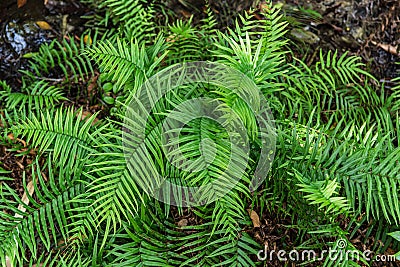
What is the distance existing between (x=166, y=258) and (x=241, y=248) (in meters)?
0.43

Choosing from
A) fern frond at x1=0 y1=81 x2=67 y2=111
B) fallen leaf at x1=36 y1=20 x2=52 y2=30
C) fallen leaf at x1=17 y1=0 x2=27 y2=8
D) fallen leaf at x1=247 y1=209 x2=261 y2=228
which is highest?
fallen leaf at x1=17 y1=0 x2=27 y2=8

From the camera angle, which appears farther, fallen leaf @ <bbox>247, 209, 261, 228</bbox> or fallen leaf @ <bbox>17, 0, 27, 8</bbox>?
fallen leaf @ <bbox>17, 0, 27, 8</bbox>

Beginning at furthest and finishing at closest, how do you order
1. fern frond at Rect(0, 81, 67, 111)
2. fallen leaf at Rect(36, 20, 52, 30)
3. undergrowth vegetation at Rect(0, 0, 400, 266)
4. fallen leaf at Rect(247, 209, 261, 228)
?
fallen leaf at Rect(36, 20, 52, 30), fern frond at Rect(0, 81, 67, 111), fallen leaf at Rect(247, 209, 261, 228), undergrowth vegetation at Rect(0, 0, 400, 266)

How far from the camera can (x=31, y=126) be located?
106 inches

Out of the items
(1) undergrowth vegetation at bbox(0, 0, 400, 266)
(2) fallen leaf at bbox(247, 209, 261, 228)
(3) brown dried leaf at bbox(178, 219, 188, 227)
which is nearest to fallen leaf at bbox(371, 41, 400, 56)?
(1) undergrowth vegetation at bbox(0, 0, 400, 266)

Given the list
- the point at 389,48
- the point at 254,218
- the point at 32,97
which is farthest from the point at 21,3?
the point at 389,48

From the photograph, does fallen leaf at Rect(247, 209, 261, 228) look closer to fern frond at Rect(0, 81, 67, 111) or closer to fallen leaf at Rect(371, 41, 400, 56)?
fern frond at Rect(0, 81, 67, 111)

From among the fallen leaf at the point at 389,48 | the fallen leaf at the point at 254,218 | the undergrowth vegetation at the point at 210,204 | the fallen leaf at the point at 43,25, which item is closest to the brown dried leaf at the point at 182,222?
the undergrowth vegetation at the point at 210,204

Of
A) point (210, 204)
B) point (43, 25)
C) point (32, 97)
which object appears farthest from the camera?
point (43, 25)

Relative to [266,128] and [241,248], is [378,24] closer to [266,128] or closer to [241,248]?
[266,128]

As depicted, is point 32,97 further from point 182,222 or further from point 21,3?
point 182,222

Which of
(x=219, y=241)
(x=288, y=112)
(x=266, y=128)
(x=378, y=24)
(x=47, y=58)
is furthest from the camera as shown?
(x=378, y=24)

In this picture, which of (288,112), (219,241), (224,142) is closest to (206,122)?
(224,142)

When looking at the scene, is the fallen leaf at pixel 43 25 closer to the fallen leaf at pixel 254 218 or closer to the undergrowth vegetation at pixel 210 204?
the undergrowth vegetation at pixel 210 204
